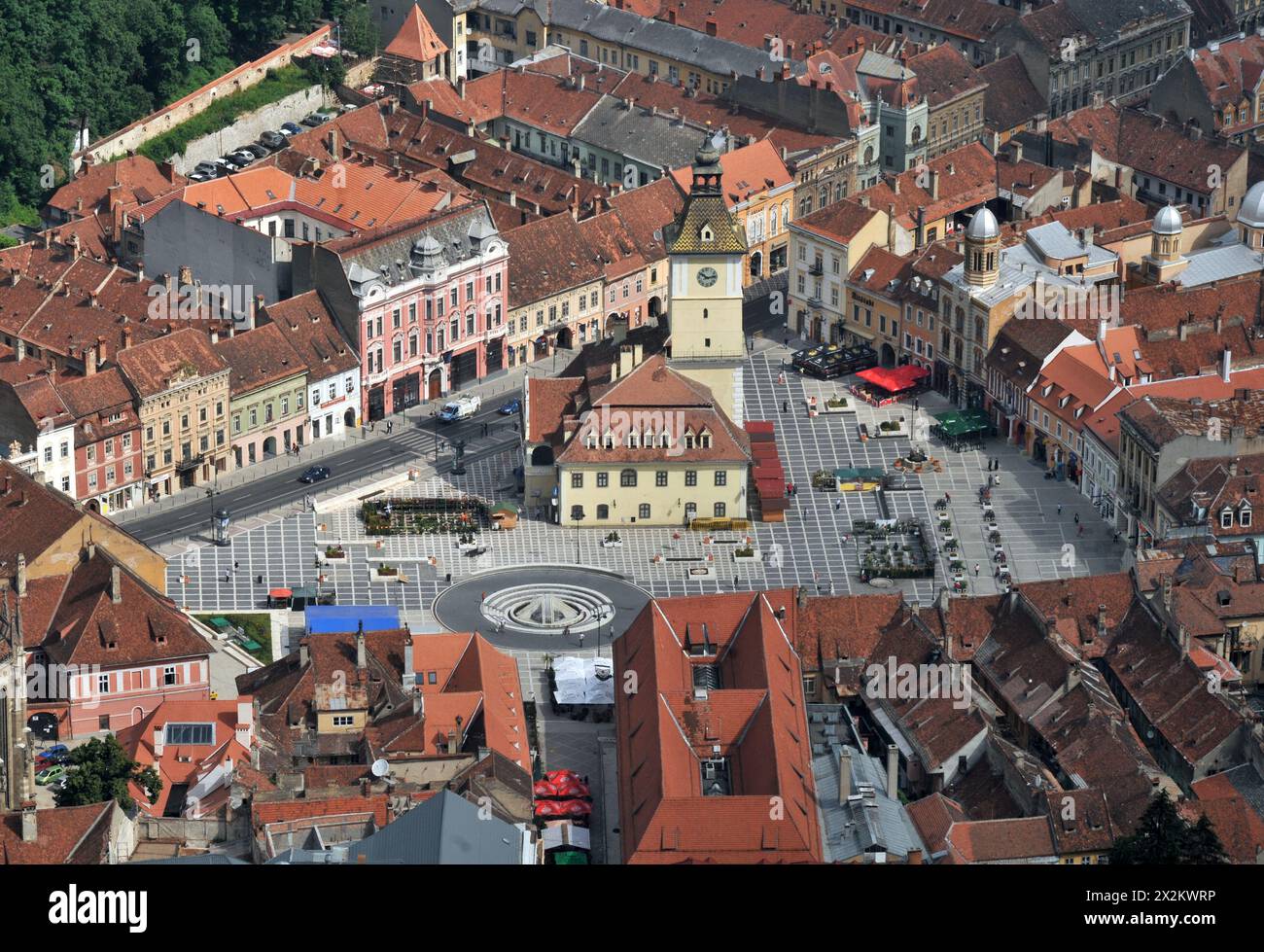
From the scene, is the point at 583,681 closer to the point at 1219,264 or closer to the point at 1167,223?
the point at 1167,223

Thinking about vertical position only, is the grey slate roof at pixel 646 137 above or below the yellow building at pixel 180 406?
above

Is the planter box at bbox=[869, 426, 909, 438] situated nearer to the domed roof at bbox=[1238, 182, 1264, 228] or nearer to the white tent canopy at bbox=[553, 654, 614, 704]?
the domed roof at bbox=[1238, 182, 1264, 228]

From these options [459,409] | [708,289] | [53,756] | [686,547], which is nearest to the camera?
[53,756]

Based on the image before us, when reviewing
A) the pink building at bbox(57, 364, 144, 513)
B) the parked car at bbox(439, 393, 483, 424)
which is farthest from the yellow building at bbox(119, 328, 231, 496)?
the parked car at bbox(439, 393, 483, 424)

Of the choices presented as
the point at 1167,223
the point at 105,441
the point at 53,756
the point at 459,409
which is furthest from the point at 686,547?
the point at 1167,223

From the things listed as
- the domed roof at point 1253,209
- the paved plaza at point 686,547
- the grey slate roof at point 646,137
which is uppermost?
the grey slate roof at point 646,137

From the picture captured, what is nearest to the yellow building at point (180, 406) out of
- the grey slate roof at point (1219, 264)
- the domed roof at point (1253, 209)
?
the grey slate roof at point (1219, 264)

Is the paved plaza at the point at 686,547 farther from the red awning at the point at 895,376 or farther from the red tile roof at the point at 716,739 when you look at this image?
the red tile roof at the point at 716,739

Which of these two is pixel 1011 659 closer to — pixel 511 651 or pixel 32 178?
pixel 511 651
